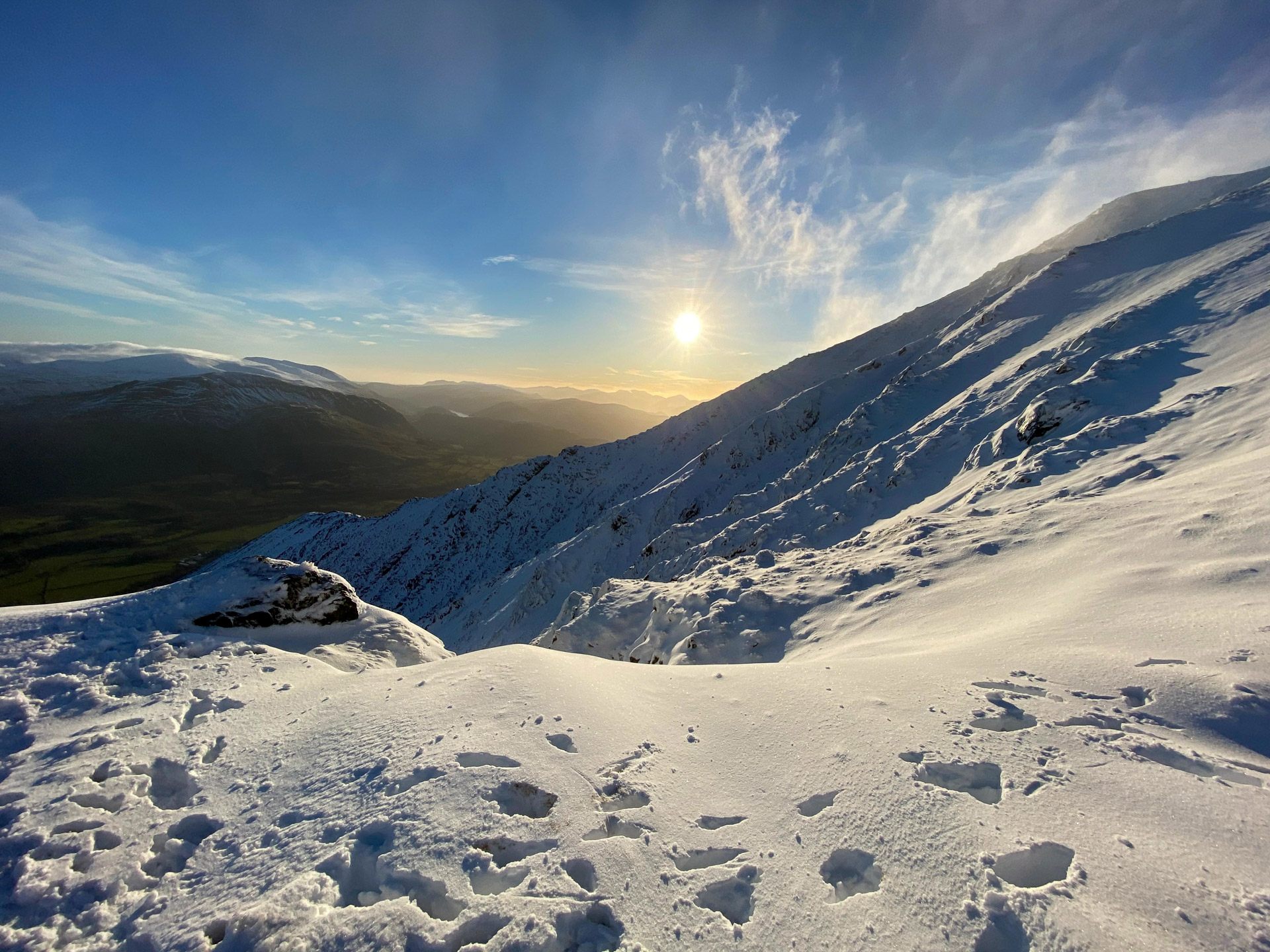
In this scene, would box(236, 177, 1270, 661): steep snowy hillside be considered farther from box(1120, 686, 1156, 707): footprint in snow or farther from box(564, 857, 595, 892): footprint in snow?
box(564, 857, 595, 892): footprint in snow

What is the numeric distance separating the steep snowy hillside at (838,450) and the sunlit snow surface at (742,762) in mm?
3515

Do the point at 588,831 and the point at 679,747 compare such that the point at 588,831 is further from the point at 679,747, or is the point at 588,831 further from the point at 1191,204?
the point at 1191,204

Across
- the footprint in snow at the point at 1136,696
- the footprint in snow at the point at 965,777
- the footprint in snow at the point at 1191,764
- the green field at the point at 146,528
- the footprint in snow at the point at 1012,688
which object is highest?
the footprint in snow at the point at 1136,696

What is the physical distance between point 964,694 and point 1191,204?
2979 inches

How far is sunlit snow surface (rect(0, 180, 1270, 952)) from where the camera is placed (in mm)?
3631

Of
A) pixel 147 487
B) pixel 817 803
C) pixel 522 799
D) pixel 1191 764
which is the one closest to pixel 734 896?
pixel 817 803

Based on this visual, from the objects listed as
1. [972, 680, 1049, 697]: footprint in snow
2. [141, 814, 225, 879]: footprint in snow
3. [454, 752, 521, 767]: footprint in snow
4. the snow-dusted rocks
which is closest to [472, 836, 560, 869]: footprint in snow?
[454, 752, 521, 767]: footprint in snow

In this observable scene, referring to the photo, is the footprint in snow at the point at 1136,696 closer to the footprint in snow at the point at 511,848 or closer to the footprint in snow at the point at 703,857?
the footprint in snow at the point at 703,857

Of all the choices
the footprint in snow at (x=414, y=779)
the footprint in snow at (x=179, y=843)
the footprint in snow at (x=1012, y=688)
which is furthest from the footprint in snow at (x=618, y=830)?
the footprint in snow at (x=1012, y=688)

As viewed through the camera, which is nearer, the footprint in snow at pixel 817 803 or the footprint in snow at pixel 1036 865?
the footprint in snow at pixel 1036 865

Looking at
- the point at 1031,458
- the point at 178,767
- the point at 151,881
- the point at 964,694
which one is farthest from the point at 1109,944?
the point at 1031,458

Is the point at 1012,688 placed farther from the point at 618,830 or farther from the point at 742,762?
the point at 618,830

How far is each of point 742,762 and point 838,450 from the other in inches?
1182

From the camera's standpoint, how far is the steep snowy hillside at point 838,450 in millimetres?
18250
